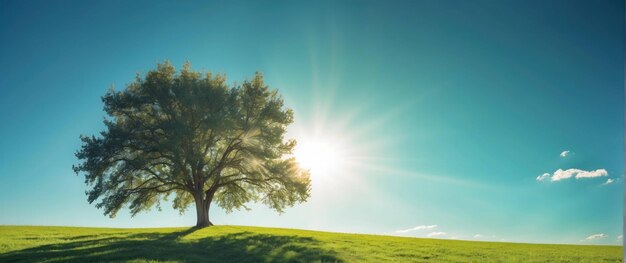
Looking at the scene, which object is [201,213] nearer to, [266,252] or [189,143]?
[189,143]

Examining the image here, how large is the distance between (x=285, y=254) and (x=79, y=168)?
24315mm

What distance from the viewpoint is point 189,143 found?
129 ft

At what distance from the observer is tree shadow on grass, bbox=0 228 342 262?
781 inches

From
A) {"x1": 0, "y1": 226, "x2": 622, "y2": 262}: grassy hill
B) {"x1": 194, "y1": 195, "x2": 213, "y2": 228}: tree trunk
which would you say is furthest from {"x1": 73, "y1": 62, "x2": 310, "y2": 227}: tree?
{"x1": 0, "y1": 226, "x2": 622, "y2": 262}: grassy hill

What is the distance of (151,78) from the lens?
39.5m

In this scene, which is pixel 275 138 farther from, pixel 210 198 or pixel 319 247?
pixel 319 247

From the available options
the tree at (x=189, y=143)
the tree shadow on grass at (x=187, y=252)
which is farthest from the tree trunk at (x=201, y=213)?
the tree shadow on grass at (x=187, y=252)

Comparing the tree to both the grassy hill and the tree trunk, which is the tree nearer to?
the tree trunk

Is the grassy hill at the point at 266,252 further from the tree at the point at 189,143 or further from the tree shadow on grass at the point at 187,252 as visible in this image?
the tree at the point at 189,143

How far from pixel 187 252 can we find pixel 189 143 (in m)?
18.9

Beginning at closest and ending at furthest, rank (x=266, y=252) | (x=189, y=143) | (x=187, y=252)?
(x=187, y=252) < (x=266, y=252) < (x=189, y=143)

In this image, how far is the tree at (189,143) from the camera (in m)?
37.4

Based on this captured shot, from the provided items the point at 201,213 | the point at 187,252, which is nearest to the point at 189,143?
the point at 201,213

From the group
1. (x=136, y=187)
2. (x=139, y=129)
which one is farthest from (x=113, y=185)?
(x=139, y=129)
